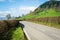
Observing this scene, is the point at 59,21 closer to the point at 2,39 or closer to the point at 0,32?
the point at 0,32

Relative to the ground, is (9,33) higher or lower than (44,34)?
lower

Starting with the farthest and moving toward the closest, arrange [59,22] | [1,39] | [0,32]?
[59,22] < [0,32] < [1,39]

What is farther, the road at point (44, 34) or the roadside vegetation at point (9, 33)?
the roadside vegetation at point (9, 33)

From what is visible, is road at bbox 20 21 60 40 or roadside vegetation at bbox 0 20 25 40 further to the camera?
roadside vegetation at bbox 0 20 25 40

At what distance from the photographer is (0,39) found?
21797 millimetres

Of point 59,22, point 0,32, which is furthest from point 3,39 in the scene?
point 59,22

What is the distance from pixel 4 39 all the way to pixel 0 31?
13.4 feet

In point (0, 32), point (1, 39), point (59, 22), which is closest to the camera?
point (1, 39)

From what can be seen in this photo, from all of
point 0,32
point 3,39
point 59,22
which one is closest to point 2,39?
point 3,39

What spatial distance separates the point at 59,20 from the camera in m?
44.1

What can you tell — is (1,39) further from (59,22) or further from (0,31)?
(59,22)

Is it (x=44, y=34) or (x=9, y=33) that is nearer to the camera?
(x=44, y=34)

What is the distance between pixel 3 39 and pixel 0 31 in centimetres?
409

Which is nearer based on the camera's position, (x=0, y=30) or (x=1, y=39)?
(x=1, y=39)
